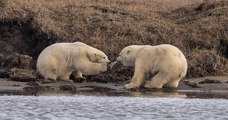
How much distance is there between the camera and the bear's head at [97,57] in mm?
24469

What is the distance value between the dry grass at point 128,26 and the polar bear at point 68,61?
68.6 inches

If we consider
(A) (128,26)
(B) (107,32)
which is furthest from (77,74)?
(A) (128,26)

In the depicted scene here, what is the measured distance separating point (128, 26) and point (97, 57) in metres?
3.96

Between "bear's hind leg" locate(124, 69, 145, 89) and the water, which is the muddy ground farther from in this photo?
the water

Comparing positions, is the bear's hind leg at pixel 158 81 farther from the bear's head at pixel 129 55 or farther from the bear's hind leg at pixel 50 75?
the bear's hind leg at pixel 50 75

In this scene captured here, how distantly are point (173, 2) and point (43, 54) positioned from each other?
42.0 ft

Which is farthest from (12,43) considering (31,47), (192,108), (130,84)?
(192,108)

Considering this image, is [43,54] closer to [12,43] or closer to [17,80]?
[17,80]

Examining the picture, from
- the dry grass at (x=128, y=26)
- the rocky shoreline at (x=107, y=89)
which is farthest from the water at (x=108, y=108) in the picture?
the dry grass at (x=128, y=26)

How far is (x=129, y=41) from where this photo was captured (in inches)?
1069

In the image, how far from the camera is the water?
17.1 metres

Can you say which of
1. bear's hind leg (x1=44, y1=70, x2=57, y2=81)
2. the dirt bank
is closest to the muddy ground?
bear's hind leg (x1=44, y1=70, x2=57, y2=81)

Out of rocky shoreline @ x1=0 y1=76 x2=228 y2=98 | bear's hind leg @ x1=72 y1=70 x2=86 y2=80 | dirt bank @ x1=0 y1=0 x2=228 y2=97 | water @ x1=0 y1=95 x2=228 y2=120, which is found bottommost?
water @ x1=0 y1=95 x2=228 y2=120

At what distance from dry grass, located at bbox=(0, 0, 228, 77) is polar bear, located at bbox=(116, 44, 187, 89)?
2.52 metres
